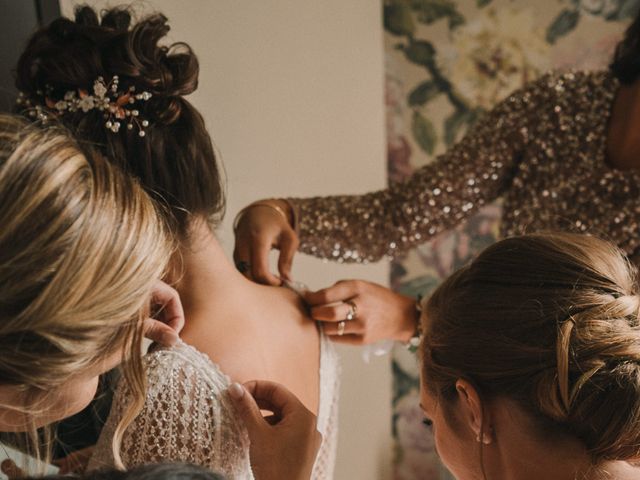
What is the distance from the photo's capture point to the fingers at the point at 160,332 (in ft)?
3.26

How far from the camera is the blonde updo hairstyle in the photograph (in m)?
0.87

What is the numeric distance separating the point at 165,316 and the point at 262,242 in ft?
1.17

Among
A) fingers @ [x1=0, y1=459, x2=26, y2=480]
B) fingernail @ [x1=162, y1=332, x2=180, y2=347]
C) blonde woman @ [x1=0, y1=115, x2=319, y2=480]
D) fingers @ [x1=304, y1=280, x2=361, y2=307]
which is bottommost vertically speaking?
fingers @ [x1=0, y1=459, x2=26, y2=480]

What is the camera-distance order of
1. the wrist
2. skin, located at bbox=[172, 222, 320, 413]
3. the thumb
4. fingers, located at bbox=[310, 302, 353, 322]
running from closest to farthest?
the thumb
skin, located at bbox=[172, 222, 320, 413]
fingers, located at bbox=[310, 302, 353, 322]
the wrist

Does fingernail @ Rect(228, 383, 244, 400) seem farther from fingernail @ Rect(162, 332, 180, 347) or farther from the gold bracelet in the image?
the gold bracelet

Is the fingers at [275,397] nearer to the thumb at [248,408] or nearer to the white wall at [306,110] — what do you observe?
the thumb at [248,408]

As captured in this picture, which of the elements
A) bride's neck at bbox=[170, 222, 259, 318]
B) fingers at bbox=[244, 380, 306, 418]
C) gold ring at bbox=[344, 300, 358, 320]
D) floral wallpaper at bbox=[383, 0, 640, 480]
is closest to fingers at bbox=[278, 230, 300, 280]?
gold ring at bbox=[344, 300, 358, 320]

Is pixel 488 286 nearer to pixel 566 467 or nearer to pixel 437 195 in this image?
pixel 566 467

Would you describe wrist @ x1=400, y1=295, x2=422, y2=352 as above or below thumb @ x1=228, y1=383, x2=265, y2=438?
below

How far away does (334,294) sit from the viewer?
131 cm

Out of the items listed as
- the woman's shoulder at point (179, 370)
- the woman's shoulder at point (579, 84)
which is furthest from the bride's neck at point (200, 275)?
the woman's shoulder at point (579, 84)

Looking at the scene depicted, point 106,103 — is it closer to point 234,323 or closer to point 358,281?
point 234,323

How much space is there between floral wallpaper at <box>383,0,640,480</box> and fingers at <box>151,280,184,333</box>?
58.1 inches

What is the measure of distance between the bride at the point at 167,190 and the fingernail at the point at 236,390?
0.03m
